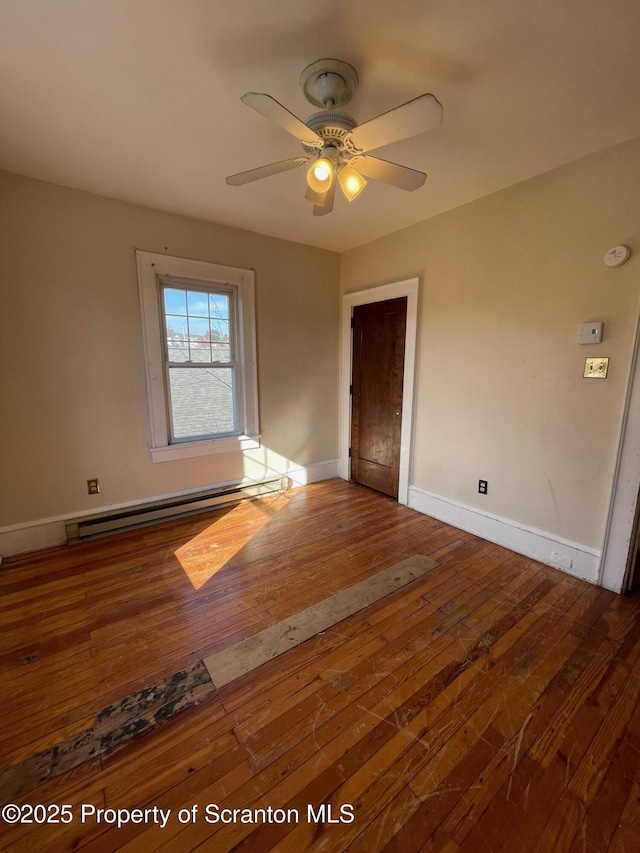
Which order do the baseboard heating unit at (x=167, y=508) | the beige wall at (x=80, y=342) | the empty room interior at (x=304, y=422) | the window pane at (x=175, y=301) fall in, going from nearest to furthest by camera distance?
the empty room interior at (x=304, y=422) → the beige wall at (x=80, y=342) → the baseboard heating unit at (x=167, y=508) → the window pane at (x=175, y=301)

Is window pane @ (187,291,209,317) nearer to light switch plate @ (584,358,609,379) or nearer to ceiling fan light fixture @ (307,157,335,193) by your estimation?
ceiling fan light fixture @ (307,157,335,193)

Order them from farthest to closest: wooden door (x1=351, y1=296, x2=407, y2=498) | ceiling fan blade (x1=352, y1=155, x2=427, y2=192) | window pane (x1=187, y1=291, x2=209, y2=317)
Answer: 1. wooden door (x1=351, y1=296, x2=407, y2=498)
2. window pane (x1=187, y1=291, x2=209, y2=317)
3. ceiling fan blade (x1=352, y1=155, x2=427, y2=192)

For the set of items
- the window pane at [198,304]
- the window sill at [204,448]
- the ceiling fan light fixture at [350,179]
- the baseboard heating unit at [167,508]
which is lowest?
the baseboard heating unit at [167,508]

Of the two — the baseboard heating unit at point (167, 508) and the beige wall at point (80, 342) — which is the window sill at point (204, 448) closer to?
the beige wall at point (80, 342)

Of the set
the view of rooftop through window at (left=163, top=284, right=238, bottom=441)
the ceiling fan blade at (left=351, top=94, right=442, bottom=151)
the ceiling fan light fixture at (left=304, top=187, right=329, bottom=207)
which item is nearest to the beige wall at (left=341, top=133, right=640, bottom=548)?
the ceiling fan blade at (left=351, top=94, right=442, bottom=151)

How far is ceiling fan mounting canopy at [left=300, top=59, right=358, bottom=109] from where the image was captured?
4.75ft

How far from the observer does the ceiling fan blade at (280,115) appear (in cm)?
124

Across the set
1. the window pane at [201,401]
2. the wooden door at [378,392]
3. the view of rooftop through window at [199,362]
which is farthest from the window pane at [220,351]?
the wooden door at [378,392]

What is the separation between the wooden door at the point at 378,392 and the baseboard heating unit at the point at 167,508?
105 cm

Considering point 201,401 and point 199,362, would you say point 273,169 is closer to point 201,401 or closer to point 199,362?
point 199,362

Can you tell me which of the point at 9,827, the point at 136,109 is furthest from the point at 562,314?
the point at 9,827

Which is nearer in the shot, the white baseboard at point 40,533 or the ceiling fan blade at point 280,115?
the ceiling fan blade at point 280,115

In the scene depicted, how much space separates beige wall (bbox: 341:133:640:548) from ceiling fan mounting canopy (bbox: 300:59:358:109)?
151 cm

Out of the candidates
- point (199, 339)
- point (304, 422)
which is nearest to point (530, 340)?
point (304, 422)
